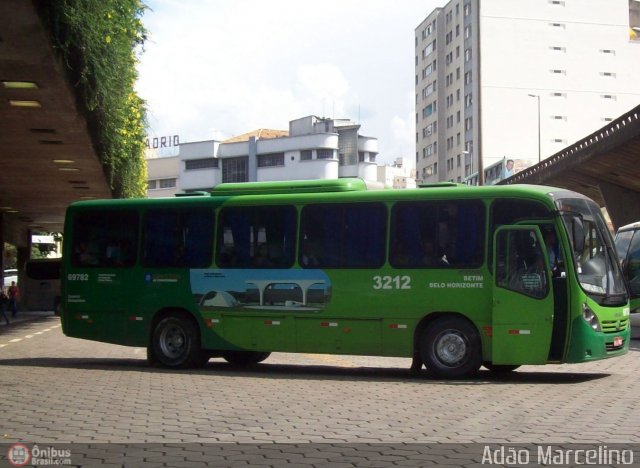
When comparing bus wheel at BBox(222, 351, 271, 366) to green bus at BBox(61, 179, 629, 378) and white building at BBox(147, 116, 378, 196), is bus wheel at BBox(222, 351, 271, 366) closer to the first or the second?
green bus at BBox(61, 179, 629, 378)

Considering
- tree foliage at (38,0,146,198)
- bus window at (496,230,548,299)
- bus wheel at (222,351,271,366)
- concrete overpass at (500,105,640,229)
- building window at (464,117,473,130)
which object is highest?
building window at (464,117,473,130)

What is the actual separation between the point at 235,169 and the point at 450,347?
108m

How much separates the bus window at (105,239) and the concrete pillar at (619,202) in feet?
127

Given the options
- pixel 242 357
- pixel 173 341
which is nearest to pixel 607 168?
pixel 242 357

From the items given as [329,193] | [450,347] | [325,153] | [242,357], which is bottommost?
[242,357]

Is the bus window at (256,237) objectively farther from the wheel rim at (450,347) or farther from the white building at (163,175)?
the white building at (163,175)

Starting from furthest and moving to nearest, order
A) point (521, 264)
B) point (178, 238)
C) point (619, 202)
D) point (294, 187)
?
point (619, 202) → point (178, 238) → point (294, 187) → point (521, 264)

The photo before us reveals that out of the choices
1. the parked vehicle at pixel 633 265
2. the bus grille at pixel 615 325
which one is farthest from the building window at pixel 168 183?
the bus grille at pixel 615 325

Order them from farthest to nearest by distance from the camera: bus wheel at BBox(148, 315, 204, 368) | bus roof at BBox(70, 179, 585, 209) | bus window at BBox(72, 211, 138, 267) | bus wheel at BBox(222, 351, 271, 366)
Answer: bus wheel at BBox(222, 351, 271, 366) → bus window at BBox(72, 211, 138, 267) → bus wheel at BBox(148, 315, 204, 368) → bus roof at BBox(70, 179, 585, 209)

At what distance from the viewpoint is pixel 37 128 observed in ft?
73.8

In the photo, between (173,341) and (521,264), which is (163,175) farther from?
(521,264)

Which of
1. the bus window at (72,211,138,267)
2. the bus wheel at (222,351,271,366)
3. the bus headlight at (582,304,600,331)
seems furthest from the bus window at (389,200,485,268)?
the bus window at (72,211,138,267)

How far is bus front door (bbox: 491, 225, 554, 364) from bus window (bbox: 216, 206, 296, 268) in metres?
3.53

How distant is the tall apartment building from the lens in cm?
9575
